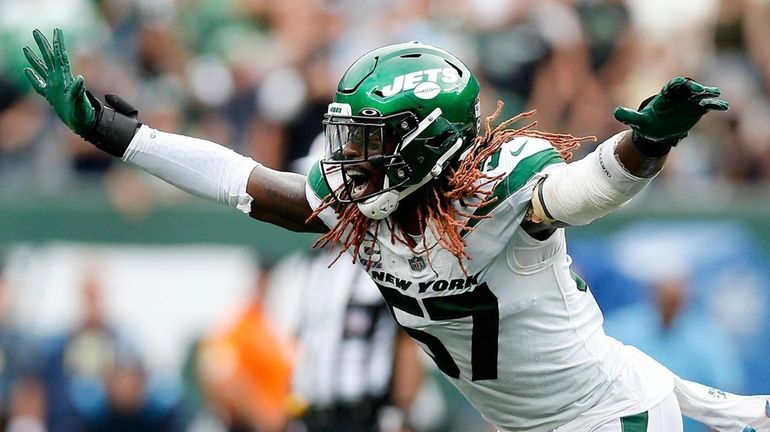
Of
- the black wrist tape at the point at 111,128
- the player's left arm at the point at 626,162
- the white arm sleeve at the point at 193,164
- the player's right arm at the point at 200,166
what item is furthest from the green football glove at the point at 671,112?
the black wrist tape at the point at 111,128

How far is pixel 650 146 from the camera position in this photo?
361 cm

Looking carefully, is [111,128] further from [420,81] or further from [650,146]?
[650,146]

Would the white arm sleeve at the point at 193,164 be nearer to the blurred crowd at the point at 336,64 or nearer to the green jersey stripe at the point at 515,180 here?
the green jersey stripe at the point at 515,180

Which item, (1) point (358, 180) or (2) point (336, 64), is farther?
(2) point (336, 64)

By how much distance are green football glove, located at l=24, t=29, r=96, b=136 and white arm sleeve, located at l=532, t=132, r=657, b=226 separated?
136cm

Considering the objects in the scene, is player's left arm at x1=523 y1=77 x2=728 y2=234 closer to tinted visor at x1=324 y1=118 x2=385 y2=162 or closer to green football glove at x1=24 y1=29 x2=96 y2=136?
tinted visor at x1=324 y1=118 x2=385 y2=162

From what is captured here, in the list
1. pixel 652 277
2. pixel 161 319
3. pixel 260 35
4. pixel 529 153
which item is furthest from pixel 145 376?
pixel 529 153

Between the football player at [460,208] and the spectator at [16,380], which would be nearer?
the football player at [460,208]

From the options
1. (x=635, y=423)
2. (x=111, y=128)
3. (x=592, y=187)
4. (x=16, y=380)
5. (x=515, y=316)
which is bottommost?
(x=635, y=423)

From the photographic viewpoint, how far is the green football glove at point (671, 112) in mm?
3479

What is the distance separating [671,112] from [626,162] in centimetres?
20

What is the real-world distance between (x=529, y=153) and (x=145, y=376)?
5.08 metres

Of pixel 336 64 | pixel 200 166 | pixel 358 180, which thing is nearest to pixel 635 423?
pixel 358 180

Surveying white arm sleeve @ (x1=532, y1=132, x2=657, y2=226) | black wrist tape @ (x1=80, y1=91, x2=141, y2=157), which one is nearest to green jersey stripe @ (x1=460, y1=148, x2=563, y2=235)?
white arm sleeve @ (x1=532, y1=132, x2=657, y2=226)
